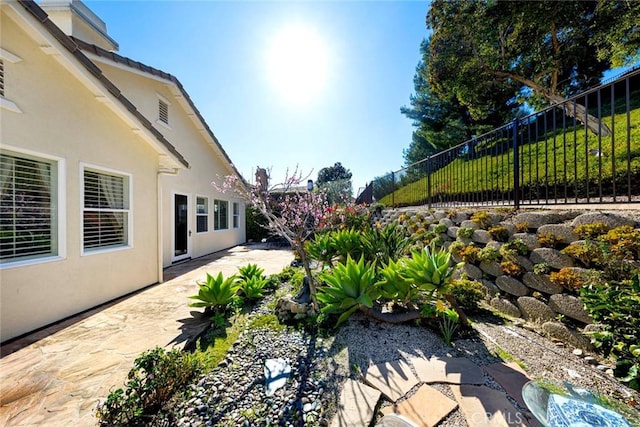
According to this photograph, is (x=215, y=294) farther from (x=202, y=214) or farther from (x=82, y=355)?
(x=202, y=214)

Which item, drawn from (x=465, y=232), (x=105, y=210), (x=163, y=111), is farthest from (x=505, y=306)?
(x=163, y=111)

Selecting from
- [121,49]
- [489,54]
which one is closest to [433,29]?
[489,54]

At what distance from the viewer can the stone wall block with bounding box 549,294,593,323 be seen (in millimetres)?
2718

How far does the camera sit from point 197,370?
265 cm

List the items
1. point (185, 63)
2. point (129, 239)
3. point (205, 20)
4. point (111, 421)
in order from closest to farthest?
point (111, 421) → point (129, 239) → point (205, 20) → point (185, 63)

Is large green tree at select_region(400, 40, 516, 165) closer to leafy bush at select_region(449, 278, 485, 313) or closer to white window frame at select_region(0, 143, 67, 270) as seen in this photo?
leafy bush at select_region(449, 278, 485, 313)

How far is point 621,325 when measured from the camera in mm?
2104

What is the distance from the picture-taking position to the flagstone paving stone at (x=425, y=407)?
6.29 feet

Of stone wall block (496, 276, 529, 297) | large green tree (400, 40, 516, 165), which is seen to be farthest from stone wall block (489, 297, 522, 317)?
large green tree (400, 40, 516, 165)

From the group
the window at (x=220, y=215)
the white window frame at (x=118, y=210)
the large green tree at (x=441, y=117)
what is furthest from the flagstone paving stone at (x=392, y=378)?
the large green tree at (x=441, y=117)

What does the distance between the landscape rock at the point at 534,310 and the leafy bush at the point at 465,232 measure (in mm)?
1230

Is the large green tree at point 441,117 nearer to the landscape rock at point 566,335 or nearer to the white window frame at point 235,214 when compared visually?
the white window frame at point 235,214

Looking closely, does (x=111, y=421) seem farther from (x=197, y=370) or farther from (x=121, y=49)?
(x=121, y=49)

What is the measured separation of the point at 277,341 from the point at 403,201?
22.0 feet
